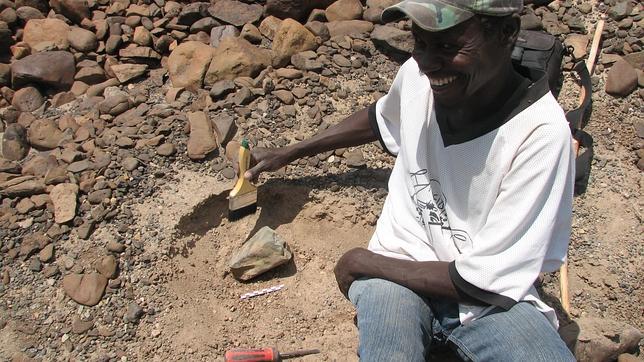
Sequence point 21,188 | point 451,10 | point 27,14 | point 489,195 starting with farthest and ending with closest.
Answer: point 27,14
point 21,188
point 489,195
point 451,10

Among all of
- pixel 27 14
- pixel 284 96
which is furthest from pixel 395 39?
pixel 27 14

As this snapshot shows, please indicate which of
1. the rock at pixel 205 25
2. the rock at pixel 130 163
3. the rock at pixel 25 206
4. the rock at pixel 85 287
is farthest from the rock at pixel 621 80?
the rock at pixel 25 206

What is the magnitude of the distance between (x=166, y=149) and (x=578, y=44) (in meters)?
2.30

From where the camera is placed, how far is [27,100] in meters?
3.54

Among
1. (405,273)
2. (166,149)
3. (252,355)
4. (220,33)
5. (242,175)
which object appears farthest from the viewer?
(220,33)

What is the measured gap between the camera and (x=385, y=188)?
305 centimetres

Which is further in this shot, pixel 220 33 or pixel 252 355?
pixel 220 33

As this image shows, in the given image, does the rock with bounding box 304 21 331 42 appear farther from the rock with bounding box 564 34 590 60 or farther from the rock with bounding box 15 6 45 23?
the rock with bounding box 15 6 45 23

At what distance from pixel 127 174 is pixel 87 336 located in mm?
762

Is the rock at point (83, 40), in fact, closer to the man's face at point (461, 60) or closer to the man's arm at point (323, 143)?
the man's arm at point (323, 143)

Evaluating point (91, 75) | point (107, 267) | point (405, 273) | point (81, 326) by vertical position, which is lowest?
point (81, 326)

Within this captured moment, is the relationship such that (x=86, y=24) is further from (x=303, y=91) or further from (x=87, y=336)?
(x=87, y=336)

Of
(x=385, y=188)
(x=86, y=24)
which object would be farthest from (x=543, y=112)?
(x=86, y=24)

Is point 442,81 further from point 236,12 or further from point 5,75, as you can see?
point 5,75
